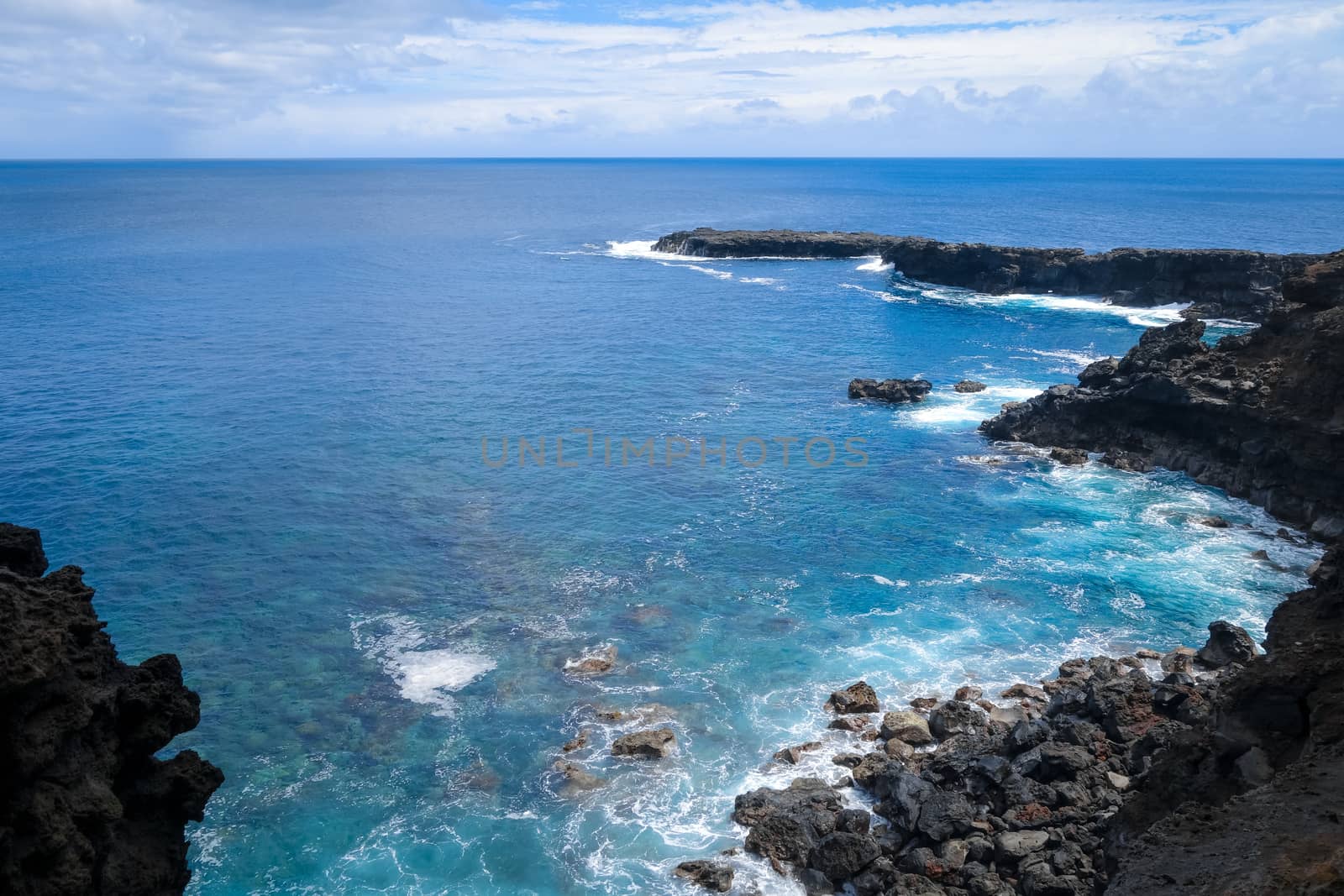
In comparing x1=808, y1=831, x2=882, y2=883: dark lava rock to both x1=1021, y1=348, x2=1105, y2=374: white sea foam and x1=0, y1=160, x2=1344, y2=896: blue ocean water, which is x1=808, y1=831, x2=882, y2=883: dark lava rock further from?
x1=1021, y1=348, x2=1105, y2=374: white sea foam

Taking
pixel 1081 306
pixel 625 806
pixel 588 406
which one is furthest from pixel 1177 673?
pixel 1081 306

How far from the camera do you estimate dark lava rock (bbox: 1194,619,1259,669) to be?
3791 cm

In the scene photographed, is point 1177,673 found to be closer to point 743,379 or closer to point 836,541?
point 836,541

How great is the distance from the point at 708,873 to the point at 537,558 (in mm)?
24522

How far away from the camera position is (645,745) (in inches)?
1399

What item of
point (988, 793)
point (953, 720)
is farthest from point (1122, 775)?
point (953, 720)

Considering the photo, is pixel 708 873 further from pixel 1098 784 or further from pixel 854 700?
pixel 1098 784

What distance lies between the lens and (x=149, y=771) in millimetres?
24641

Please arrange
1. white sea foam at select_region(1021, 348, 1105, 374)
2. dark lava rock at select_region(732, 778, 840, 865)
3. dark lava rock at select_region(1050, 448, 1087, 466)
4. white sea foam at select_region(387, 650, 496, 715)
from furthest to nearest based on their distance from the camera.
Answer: white sea foam at select_region(1021, 348, 1105, 374), dark lava rock at select_region(1050, 448, 1087, 466), white sea foam at select_region(387, 650, 496, 715), dark lava rock at select_region(732, 778, 840, 865)

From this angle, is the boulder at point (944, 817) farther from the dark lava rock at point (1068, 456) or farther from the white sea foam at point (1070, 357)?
the white sea foam at point (1070, 357)

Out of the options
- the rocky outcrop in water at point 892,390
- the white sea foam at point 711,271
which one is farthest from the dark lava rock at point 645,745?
the white sea foam at point 711,271

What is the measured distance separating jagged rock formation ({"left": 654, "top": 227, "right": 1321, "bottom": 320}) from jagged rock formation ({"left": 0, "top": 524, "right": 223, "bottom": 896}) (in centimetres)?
9764

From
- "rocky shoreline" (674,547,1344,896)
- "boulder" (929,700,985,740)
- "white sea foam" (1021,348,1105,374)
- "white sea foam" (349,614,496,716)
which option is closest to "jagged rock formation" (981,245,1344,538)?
"white sea foam" (1021,348,1105,374)

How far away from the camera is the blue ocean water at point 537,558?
33.5 m
